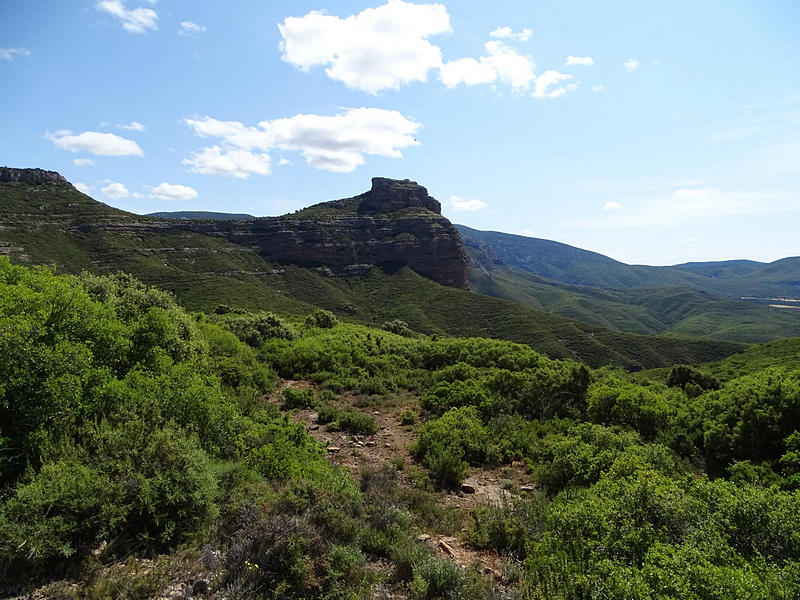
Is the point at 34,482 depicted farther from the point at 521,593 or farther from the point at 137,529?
the point at 521,593

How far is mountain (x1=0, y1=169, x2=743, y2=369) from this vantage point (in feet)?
251

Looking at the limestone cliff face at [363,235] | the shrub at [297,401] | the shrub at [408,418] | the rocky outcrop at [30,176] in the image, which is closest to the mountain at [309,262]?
the rocky outcrop at [30,176]

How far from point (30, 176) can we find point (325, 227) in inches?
3036

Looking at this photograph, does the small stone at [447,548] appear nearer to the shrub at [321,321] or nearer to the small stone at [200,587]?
the small stone at [200,587]

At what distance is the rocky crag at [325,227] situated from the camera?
90.1 meters

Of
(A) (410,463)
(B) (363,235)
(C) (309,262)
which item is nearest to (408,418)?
(A) (410,463)

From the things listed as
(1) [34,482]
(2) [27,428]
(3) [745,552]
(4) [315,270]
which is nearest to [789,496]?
(3) [745,552]

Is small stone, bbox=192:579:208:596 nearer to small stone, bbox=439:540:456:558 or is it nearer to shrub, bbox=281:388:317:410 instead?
small stone, bbox=439:540:456:558

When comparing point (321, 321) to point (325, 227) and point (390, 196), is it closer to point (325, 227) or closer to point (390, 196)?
point (325, 227)

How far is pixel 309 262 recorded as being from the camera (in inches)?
4887

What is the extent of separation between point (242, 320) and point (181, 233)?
99313mm

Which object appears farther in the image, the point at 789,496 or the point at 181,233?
the point at 181,233

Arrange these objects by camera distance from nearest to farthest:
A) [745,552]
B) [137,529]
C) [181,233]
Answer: [745,552]
[137,529]
[181,233]

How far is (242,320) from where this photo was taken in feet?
76.4
